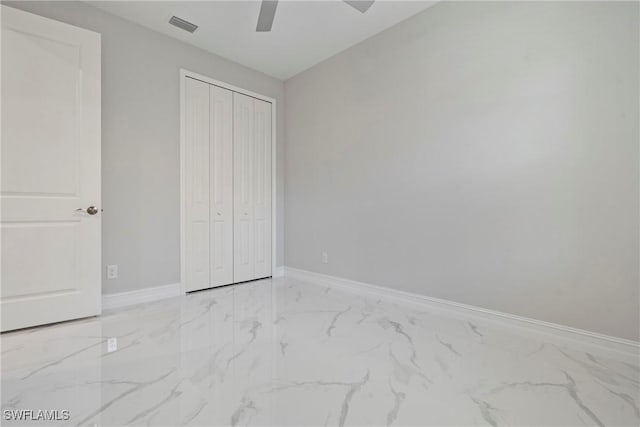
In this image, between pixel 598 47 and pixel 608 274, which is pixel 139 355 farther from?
pixel 598 47

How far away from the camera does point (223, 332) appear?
2174 mm

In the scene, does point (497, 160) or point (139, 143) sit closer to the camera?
point (497, 160)

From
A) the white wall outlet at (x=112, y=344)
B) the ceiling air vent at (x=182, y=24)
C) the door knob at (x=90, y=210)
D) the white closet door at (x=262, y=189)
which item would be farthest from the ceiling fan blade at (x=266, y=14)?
the white wall outlet at (x=112, y=344)

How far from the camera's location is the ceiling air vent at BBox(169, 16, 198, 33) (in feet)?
9.07

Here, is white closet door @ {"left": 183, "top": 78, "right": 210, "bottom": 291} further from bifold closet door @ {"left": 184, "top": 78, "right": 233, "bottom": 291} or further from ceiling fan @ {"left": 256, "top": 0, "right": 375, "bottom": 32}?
ceiling fan @ {"left": 256, "top": 0, "right": 375, "bottom": 32}

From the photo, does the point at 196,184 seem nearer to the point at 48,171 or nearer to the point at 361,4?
the point at 48,171

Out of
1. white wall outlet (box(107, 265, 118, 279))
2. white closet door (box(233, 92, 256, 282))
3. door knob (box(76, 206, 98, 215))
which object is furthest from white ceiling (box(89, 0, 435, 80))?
white wall outlet (box(107, 265, 118, 279))

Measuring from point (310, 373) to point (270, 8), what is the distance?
2545 millimetres

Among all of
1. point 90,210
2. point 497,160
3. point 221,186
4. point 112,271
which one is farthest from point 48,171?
point 497,160

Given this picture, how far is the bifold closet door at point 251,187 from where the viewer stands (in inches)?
141

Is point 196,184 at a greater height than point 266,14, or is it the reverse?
point 266,14

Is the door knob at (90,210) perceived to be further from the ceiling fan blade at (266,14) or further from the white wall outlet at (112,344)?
the ceiling fan blade at (266,14)

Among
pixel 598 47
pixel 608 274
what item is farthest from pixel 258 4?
pixel 608 274

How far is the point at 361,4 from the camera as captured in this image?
249cm
